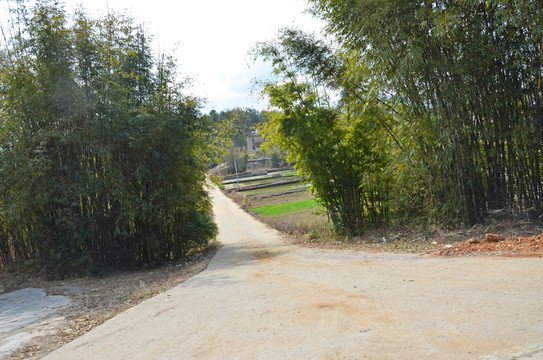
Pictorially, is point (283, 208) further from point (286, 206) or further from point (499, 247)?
point (499, 247)

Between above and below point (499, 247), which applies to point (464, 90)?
above

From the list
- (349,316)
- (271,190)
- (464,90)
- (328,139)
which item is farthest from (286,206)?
(349,316)

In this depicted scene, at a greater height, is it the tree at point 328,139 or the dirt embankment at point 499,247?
the tree at point 328,139

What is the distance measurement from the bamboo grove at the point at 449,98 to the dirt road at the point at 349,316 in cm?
205

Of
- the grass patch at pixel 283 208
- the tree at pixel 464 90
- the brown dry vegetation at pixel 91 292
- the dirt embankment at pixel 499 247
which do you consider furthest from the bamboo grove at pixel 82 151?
the grass patch at pixel 283 208

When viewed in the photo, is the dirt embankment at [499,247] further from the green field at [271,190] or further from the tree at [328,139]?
the green field at [271,190]

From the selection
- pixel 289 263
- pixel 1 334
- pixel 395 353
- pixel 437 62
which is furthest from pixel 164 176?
pixel 395 353

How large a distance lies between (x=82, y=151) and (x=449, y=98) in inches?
287

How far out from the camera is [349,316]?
3.71 meters

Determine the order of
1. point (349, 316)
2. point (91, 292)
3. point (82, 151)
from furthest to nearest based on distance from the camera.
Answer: point (82, 151) < point (91, 292) < point (349, 316)

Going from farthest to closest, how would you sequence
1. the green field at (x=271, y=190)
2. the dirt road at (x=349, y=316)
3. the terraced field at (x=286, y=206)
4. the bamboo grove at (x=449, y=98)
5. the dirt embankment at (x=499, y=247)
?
the green field at (x=271, y=190) → the terraced field at (x=286, y=206) → the bamboo grove at (x=449, y=98) → the dirt embankment at (x=499, y=247) → the dirt road at (x=349, y=316)

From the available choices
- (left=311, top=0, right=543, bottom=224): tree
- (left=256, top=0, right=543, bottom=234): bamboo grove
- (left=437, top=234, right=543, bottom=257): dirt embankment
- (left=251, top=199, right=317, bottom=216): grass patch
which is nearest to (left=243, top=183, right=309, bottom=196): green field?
(left=251, top=199, right=317, bottom=216): grass patch

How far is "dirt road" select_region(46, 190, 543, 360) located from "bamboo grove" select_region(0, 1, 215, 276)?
3.76 metres

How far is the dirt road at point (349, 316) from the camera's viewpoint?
2.92m
